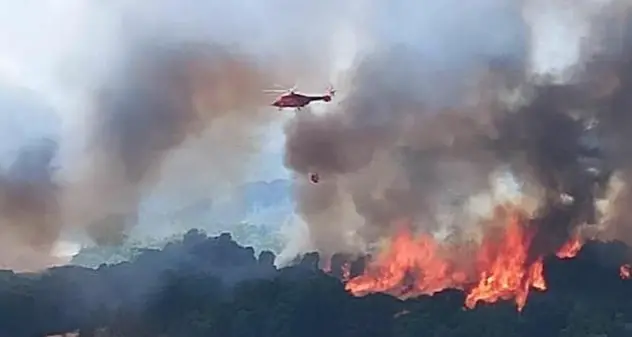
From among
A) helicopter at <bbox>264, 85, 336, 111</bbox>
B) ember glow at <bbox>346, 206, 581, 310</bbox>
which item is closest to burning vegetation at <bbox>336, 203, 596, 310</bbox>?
ember glow at <bbox>346, 206, 581, 310</bbox>

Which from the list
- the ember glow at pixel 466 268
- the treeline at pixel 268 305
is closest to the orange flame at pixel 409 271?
the ember glow at pixel 466 268

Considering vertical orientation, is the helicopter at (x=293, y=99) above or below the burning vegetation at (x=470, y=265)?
above

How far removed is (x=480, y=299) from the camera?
35.8 meters

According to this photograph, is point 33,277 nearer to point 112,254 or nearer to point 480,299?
point 112,254

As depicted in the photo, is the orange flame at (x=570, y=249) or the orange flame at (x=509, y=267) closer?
the orange flame at (x=509, y=267)

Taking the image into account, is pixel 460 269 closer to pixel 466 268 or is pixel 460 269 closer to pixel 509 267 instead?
pixel 466 268

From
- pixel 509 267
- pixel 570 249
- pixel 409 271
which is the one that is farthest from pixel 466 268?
pixel 570 249

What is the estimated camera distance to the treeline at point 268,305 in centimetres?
3444

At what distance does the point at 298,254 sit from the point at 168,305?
563 centimetres

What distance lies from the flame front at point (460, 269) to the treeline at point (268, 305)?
502mm

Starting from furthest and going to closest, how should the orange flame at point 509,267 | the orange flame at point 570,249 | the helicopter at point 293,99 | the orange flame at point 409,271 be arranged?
the orange flame at point 570,249, the orange flame at point 409,271, the orange flame at point 509,267, the helicopter at point 293,99

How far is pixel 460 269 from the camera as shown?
1441 inches

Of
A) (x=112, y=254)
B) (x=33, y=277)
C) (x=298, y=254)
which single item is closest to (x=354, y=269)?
(x=298, y=254)

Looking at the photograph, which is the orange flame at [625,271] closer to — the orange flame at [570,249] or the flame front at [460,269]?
the orange flame at [570,249]
